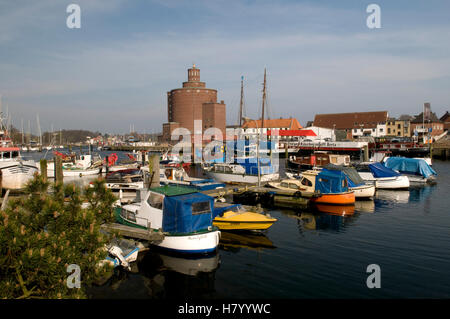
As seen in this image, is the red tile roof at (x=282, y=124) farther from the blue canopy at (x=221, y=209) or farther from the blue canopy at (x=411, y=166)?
the blue canopy at (x=221, y=209)

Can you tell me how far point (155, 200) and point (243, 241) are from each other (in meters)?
6.57

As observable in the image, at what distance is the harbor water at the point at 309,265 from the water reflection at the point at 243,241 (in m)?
0.06

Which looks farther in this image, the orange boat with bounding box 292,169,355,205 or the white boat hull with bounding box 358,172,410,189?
the white boat hull with bounding box 358,172,410,189

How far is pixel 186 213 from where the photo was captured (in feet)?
59.2

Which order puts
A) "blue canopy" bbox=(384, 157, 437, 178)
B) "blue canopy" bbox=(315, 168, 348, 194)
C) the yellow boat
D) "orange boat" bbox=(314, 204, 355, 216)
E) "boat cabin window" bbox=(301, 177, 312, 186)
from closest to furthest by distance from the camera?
the yellow boat, "orange boat" bbox=(314, 204, 355, 216), "blue canopy" bbox=(315, 168, 348, 194), "boat cabin window" bbox=(301, 177, 312, 186), "blue canopy" bbox=(384, 157, 437, 178)

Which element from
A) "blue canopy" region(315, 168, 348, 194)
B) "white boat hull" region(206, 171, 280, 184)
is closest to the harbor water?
"blue canopy" region(315, 168, 348, 194)

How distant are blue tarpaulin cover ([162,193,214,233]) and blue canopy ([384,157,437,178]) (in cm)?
3763

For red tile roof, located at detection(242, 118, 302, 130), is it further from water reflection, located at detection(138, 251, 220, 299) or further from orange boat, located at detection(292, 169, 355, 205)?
water reflection, located at detection(138, 251, 220, 299)

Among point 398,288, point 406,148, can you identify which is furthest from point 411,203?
point 406,148

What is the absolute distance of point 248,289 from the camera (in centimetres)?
1480

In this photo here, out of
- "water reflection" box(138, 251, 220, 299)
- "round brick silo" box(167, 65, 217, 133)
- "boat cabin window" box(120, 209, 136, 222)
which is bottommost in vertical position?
"water reflection" box(138, 251, 220, 299)

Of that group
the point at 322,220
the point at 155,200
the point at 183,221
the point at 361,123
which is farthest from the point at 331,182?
the point at 361,123

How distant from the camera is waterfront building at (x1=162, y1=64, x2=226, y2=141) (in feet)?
442
